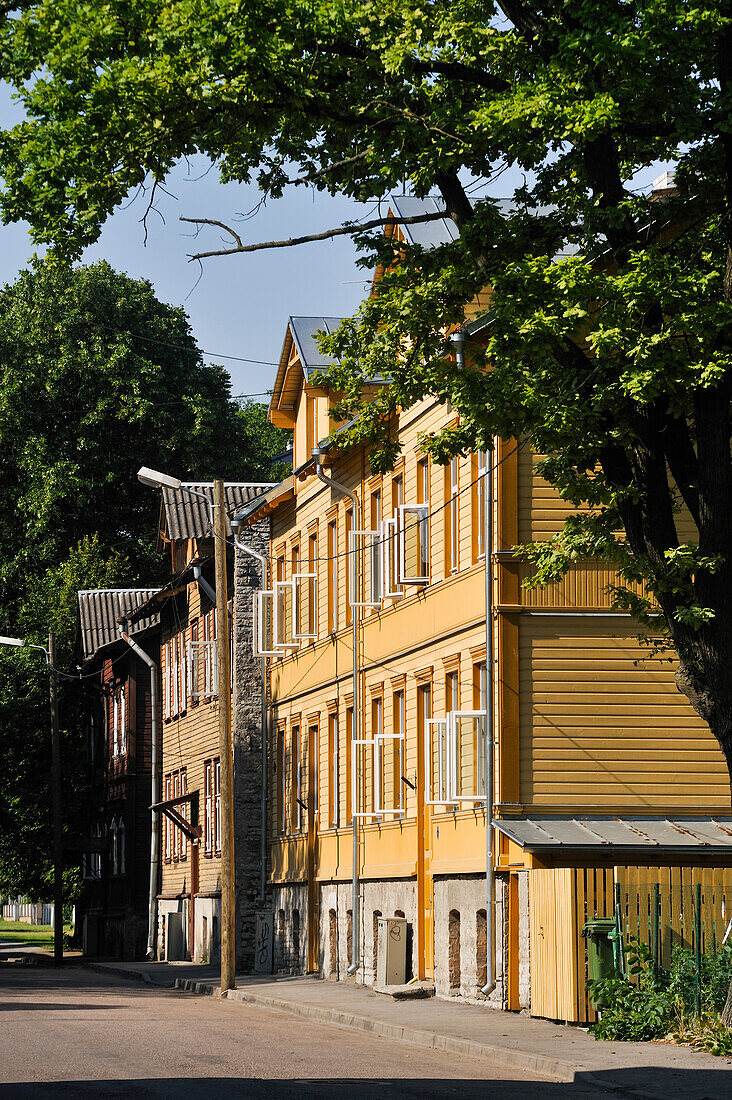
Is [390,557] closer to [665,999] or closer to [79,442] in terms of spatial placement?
[665,999]

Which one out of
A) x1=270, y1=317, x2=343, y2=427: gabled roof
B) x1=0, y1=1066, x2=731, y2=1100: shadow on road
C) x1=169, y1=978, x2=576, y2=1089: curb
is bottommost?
x1=169, y1=978, x2=576, y2=1089: curb

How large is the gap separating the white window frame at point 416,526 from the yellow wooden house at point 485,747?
0.16 feet

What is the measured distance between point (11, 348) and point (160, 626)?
643 inches

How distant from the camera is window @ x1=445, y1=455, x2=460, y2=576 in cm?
2428

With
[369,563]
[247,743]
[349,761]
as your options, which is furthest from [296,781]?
[369,563]

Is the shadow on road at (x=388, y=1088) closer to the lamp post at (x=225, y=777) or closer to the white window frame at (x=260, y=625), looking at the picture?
the lamp post at (x=225, y=777)

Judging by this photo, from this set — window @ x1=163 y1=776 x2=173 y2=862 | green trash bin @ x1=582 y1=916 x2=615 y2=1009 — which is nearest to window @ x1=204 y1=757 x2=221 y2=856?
window @ x1=163 y1=776 x2=173 y2=862

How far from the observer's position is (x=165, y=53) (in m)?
14.0

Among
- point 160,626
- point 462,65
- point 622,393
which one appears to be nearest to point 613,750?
point 622,393

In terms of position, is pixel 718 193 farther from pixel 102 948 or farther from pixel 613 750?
pixel 102 948

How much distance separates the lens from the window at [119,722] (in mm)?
51781

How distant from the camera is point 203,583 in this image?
39219 mm

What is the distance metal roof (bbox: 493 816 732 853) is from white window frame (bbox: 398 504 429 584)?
5.09m

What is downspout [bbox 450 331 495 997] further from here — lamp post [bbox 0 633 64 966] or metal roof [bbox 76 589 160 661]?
metal roof [bbox 76 589 160 661]
